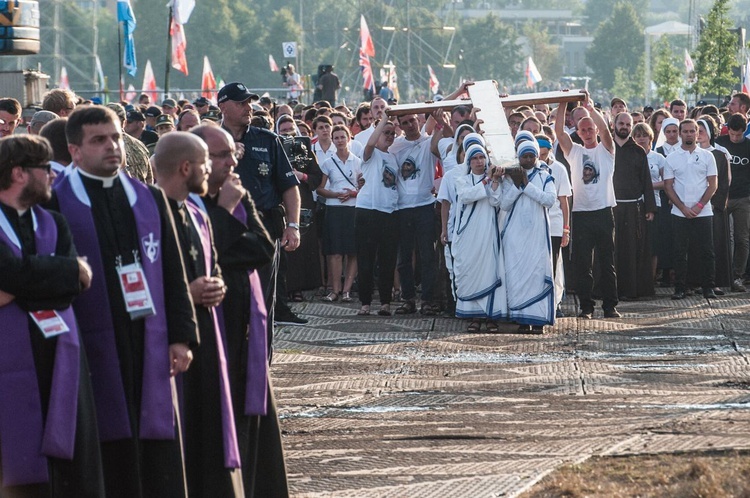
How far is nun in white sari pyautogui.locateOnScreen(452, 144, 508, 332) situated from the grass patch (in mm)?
5846

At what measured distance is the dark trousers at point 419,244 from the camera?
15219 millimetres

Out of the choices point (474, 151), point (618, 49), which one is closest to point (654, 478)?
point (474, 151)

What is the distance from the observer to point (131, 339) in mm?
6219

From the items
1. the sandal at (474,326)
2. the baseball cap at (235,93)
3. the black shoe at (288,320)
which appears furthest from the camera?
the black shoe at (288,320)

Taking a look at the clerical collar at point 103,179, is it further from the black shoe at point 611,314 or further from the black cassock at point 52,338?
the black shoe at point 611,314

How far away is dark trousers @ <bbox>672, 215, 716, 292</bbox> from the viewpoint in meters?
16.4

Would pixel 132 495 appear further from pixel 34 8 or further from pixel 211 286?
pixel 34 8

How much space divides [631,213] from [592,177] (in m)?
1.37

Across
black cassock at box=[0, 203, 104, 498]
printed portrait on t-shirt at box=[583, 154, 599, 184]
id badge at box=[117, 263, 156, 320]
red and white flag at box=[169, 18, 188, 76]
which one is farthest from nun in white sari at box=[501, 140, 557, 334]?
red and white flag at box=[169, 18, 188, 76]

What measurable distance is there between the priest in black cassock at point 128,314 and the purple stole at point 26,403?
0.26m

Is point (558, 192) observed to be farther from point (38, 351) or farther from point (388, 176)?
point (38, 351)

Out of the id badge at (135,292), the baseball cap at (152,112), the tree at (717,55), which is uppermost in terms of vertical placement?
the tree at (717,55)

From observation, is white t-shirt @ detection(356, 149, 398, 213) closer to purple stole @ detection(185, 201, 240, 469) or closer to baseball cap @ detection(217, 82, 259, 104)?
baseball cap @ detection(217, 82, 259, 104)

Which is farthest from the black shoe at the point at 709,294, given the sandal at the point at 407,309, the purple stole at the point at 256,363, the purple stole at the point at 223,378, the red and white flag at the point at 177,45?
the red and white flag at the point at 177,45
